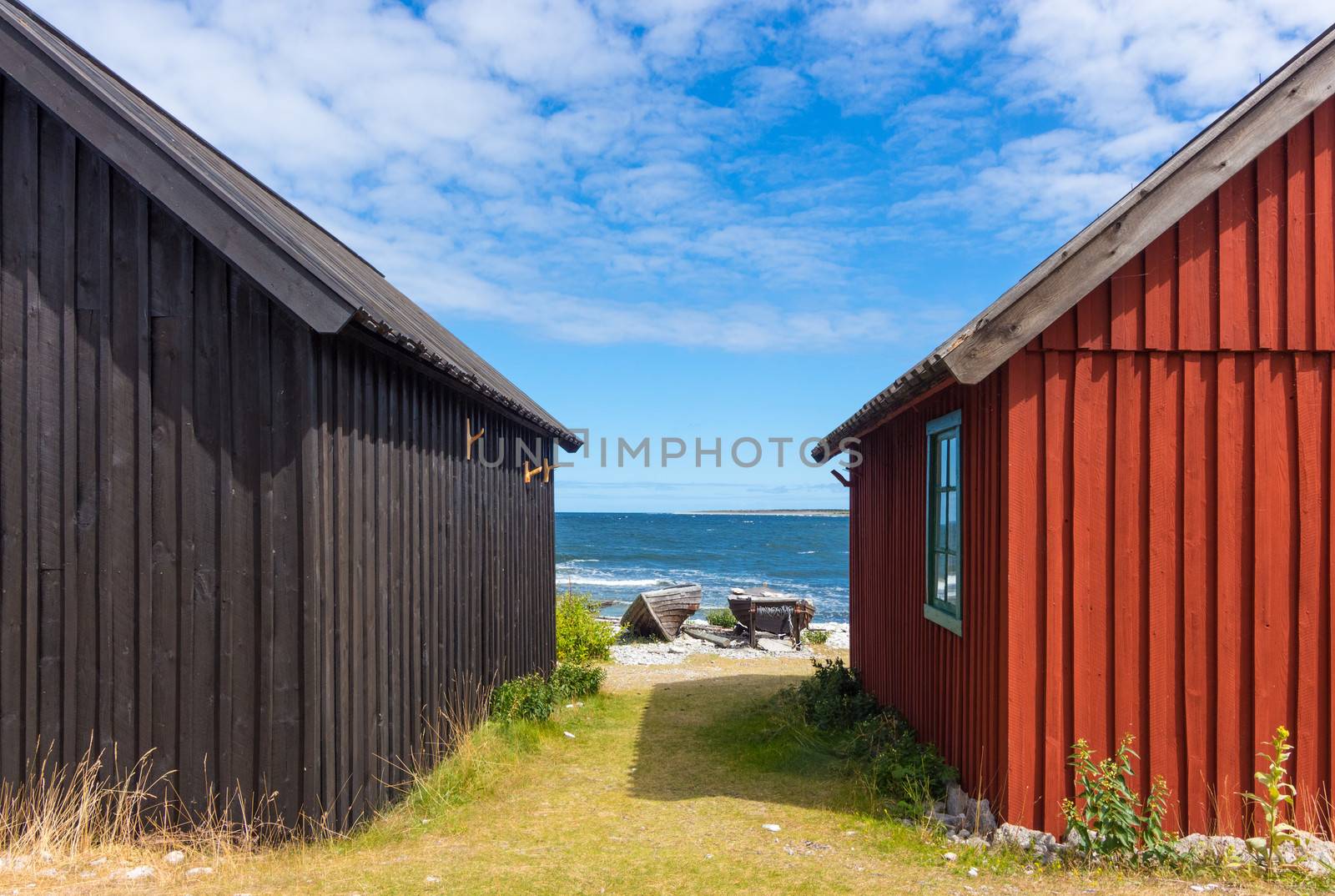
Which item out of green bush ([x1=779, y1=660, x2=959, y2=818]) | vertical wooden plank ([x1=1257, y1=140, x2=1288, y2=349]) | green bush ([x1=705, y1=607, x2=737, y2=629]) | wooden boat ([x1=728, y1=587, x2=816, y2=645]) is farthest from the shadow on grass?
green bush ([x1=705, y1=607, x2=737, y2=629])

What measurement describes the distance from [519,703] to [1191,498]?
6.66 m

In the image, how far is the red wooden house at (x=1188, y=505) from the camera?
5770 mm

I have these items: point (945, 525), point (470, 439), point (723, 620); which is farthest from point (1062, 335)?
point (723, 620)

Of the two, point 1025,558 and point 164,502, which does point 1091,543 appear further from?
point 164,502

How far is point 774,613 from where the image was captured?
17.8 m

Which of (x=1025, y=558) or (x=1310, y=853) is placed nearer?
(x=1310, y=853)

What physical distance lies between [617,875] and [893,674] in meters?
4.45

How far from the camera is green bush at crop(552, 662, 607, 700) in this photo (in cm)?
1126

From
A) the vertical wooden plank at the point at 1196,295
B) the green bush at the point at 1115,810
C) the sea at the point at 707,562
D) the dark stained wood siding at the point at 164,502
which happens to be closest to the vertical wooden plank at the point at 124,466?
the dark stained wood siding at the point at 164,502

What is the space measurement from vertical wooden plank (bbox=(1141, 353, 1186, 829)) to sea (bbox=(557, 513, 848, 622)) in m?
19.2

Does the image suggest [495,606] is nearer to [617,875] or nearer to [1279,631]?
[617,875]

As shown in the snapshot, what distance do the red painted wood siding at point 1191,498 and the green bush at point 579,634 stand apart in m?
8.64

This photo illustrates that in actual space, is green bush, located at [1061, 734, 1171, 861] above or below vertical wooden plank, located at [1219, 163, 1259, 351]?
below

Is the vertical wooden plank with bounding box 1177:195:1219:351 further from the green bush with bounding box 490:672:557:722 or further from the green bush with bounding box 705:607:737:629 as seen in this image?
the green bush with bounding box 705:607:737:629
